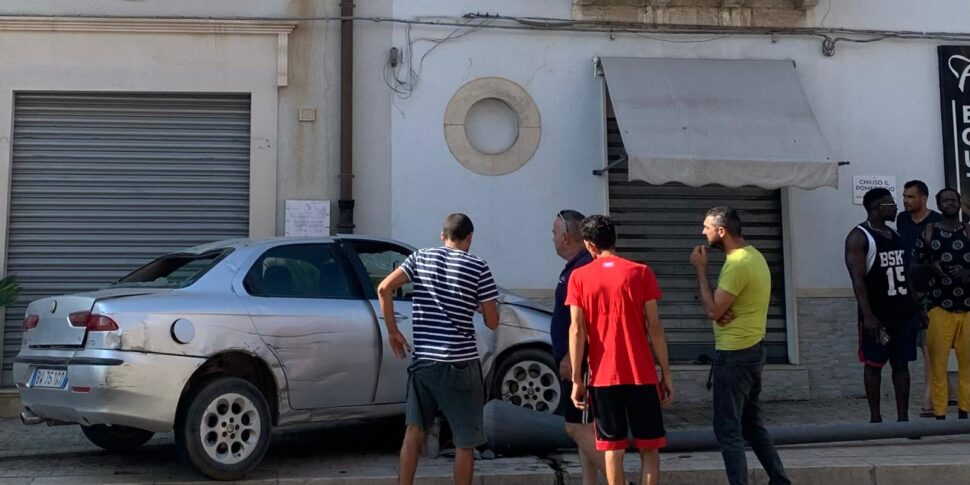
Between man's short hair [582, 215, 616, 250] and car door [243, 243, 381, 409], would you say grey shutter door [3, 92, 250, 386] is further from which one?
man's short hair [582, 215, 616, 250]

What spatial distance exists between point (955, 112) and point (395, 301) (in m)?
7.27

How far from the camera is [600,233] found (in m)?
5.63

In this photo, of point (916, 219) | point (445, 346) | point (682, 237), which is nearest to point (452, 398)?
point (445, 346)

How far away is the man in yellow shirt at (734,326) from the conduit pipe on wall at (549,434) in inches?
43.7

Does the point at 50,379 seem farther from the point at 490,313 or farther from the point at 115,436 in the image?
the point at 490,313

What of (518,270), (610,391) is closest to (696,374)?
(518,270)

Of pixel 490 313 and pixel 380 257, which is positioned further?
pixel 380 257

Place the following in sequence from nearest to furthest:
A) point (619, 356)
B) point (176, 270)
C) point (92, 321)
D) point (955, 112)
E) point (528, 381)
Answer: point (619, 356) → point (92, 321) → point (176, 270) → point (528, 381) → point (955, 112)

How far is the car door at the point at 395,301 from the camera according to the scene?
7.19 meters

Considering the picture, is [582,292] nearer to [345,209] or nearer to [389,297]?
[389,297]

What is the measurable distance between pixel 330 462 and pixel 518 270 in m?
3.77

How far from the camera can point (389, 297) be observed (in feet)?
19.4

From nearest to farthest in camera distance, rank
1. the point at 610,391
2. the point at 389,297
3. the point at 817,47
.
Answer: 1. the point at 610,391
2. the point at 389,297
3. the point at 817,47

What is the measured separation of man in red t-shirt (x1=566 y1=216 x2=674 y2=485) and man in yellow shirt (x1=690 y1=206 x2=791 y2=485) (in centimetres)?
68
